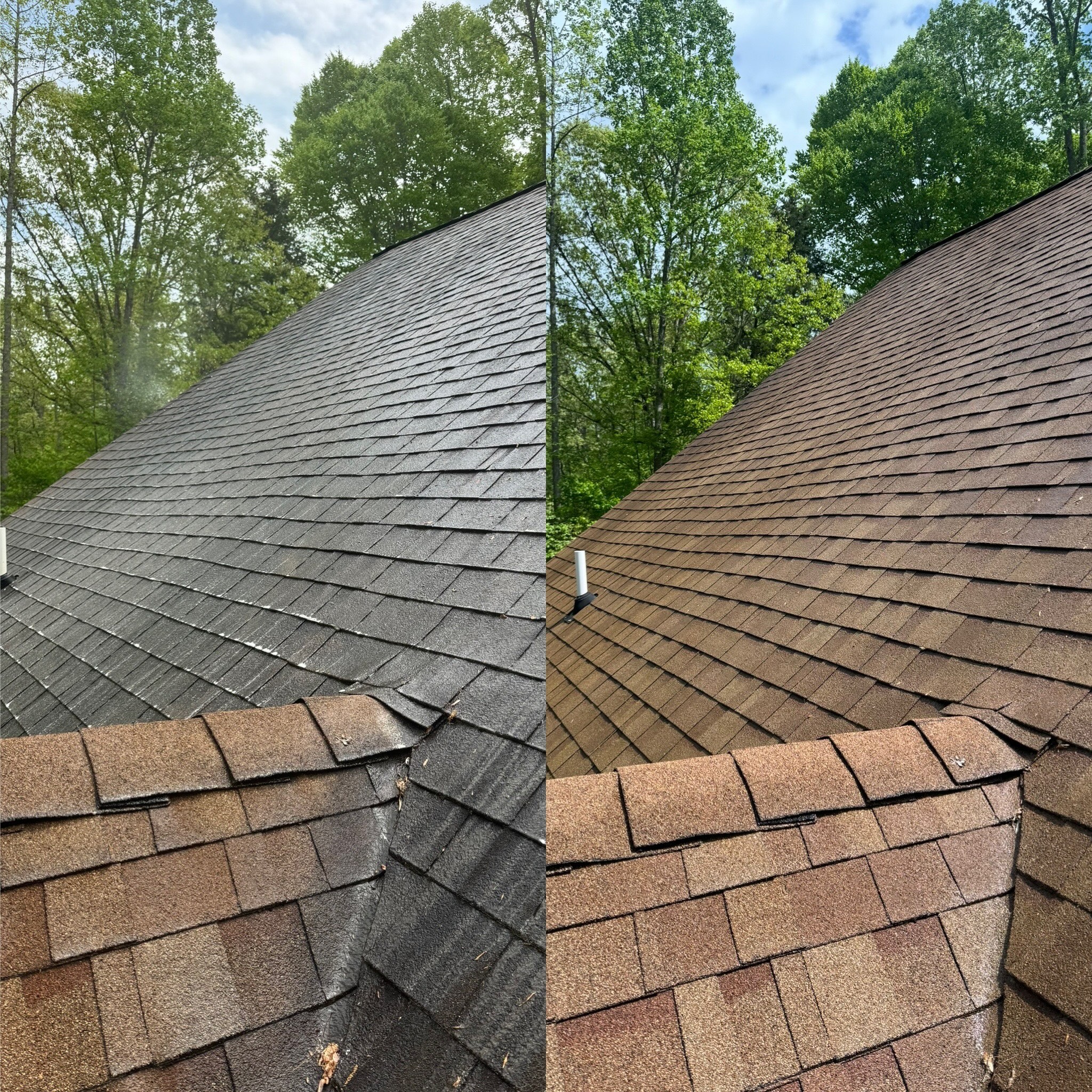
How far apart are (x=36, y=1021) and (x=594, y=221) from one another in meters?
12.8

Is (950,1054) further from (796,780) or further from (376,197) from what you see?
(376,197)

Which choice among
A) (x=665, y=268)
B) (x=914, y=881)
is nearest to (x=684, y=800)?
(x=914, y=881)

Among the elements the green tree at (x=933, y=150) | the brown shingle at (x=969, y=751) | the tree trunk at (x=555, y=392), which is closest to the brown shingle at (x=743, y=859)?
the brown shingle at (x=969, y=751)

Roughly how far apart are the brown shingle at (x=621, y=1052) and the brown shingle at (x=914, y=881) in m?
0.73

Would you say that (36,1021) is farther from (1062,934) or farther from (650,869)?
(1062,934)

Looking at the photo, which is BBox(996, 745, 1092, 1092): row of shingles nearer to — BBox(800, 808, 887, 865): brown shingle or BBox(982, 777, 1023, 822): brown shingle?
BBox(982, 777, 1023, 822): brown shingle

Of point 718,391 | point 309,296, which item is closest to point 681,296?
point 718,391

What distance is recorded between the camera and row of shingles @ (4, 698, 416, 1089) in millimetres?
1244

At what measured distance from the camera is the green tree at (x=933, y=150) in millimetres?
22078

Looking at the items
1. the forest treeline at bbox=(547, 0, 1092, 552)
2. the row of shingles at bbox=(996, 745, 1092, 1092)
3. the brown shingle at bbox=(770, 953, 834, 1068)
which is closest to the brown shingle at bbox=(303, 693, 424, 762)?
the brown shingle at bbox=(770, 953, 834, 1068)

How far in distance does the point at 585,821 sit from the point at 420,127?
374 cm

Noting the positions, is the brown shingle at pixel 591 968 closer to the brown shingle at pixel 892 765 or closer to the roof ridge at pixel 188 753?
the roof ridge at pixel 188 753

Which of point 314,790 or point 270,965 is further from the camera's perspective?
point 314,790

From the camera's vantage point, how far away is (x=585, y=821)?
1.68 metres
